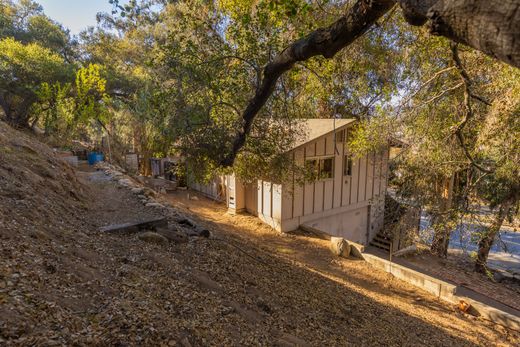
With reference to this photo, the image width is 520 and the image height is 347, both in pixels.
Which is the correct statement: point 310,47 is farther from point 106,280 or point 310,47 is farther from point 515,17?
point 106,280

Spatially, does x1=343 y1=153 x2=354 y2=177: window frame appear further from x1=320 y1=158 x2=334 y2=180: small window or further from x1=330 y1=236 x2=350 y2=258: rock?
x1=330 y1=236 x2=350 y2=258: rock

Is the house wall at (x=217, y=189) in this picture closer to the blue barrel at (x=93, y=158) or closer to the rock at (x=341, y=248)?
the blue barrel at (x=93, y=158)

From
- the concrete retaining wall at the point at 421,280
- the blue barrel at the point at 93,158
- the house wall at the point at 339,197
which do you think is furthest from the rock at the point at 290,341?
the blue barrel at the point at 93,158

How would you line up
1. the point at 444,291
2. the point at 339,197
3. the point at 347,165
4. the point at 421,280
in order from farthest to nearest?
the point at 347,165, the point at 339,197, the point at 421,280, the point at 444,291

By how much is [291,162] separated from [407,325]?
436 centimetres

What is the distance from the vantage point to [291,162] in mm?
8102

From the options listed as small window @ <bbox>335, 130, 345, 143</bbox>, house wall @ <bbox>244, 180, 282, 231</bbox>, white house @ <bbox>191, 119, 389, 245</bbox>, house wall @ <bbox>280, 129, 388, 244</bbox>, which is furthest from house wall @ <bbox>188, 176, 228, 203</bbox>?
small window @ <bbox>335, 130, 345, 143</bbox>

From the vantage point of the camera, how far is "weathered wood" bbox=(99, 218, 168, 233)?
17.0 ft

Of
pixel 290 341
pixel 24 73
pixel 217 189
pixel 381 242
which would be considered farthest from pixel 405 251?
pixel 24 73

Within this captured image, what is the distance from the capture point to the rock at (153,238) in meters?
5.18

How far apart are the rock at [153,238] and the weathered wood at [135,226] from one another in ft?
0.89

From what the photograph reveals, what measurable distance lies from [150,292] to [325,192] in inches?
401

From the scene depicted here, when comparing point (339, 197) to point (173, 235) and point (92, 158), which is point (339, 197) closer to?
point (173, 235)

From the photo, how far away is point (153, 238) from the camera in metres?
5.25
